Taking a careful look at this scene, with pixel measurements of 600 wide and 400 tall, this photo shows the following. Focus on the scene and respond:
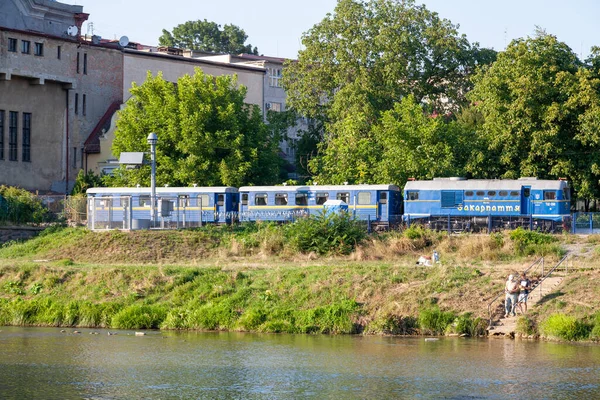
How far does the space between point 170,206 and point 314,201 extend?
972 cm

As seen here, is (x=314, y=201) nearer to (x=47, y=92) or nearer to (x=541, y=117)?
(x=541, y=117)

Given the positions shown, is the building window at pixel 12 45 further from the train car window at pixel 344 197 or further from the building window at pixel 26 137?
the train car window at pixel 344 197

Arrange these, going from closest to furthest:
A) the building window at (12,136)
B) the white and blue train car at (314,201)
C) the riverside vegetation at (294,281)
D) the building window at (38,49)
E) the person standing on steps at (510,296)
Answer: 1. the person standing on steps at (510,296)
2. the riverside vegetation at (294,281)
3. the white and blue train car at (314,201)
4. the building window at (12,136)
5. the building window at (38,49)

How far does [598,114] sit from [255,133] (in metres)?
22.4

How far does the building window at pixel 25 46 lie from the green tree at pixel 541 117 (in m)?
30.0

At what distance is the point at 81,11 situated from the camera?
263ft

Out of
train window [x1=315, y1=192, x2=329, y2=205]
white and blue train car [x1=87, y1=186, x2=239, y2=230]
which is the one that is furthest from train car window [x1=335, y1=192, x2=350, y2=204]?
white and blue train car [x1=87, y1=186, x2=239, y2=230]

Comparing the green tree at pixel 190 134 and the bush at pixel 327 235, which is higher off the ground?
the green tree at pixel 190 134

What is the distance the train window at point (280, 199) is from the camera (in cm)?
6006

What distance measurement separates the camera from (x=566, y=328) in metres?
33.3

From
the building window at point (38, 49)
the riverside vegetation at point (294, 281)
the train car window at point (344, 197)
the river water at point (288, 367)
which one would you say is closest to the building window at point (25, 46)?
the building window at point (38, 49)

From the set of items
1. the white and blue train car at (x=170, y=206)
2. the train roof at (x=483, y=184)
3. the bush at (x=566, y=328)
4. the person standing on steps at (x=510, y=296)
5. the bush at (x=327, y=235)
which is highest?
the train roof at (x=483, y=184)

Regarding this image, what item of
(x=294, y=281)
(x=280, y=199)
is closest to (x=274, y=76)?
(x=280, y=199)

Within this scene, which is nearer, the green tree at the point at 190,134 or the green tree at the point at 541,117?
the green tree at the point at 541,117
